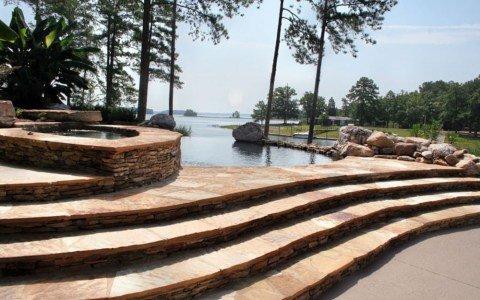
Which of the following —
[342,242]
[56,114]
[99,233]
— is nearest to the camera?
[99,233]

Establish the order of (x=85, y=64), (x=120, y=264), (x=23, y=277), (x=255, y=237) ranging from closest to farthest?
1. (x=23, y=277)
2. (x=120, y=264)
3. (x=255, y=237)
4. (x=85, y=64)

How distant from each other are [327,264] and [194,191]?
186 cm

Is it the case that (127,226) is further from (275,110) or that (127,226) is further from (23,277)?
(275,110)

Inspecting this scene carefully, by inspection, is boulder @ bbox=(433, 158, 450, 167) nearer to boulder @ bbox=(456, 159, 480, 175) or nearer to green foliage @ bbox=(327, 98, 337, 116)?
boulder @ bbox=(456, 159, 480, 175)

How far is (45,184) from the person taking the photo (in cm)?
357

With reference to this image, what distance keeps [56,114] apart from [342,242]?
765 centimetres

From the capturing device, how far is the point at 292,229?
4.15m

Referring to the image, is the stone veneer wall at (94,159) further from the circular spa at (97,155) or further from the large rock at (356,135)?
the large rock at (356,135)

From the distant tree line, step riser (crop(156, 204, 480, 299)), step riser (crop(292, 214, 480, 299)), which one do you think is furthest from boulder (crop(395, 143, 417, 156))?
the distant tree line

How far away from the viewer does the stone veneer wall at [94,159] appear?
166 inches

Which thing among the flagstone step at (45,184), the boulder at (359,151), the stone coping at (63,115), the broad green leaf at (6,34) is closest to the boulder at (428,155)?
the boulder at (359,151)

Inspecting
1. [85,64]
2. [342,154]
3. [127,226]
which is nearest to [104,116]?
[85,64]

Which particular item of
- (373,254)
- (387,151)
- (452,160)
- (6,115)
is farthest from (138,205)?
(387,151)

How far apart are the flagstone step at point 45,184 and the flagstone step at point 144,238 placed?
2.19ft
